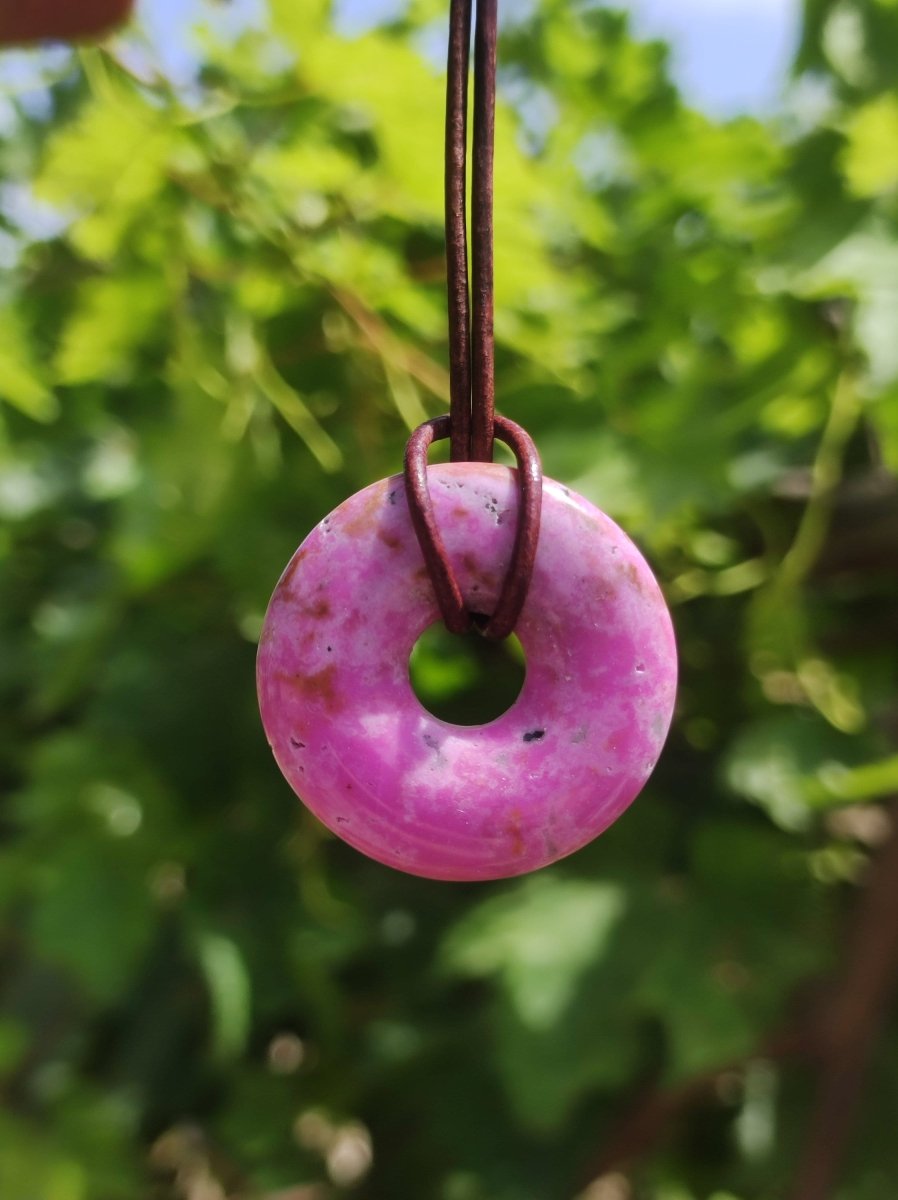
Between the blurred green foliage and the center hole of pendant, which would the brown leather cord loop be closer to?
the blurred green foliage

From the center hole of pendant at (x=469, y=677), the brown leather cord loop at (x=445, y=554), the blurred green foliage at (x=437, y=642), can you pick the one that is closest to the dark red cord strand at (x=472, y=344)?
the brown leather cord loop at (x=445, y=554)

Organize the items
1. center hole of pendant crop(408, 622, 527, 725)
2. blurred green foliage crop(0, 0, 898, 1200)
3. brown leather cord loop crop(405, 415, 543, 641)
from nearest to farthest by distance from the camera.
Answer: brown leather cord loop crop(405, 415, 543, 641), blurred green foliage crop(0, 0, 898, 1200), center hole of pendant crop(408, 622, 527, 725)

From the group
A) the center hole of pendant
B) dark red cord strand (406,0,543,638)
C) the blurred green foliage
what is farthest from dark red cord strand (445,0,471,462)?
the center hole of pendant

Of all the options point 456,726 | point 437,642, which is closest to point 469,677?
point 437,642

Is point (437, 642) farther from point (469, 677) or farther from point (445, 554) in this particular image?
point (445, 554)

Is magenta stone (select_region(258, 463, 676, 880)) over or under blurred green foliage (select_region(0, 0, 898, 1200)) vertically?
over

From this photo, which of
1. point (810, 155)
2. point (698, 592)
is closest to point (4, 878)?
point (698, 592)
